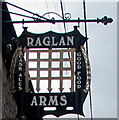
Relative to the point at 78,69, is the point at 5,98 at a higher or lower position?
lower

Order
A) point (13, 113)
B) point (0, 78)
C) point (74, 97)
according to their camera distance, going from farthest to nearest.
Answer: point (13, 113), point (0, 78), point (74, 97)

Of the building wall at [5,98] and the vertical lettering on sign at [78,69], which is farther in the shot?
the building wall at [5,98]

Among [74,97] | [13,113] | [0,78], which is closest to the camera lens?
[74,97]

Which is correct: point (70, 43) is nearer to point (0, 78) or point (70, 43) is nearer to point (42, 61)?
point (42, 61)

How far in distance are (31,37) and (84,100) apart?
169cm

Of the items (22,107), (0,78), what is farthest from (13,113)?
(22,107)

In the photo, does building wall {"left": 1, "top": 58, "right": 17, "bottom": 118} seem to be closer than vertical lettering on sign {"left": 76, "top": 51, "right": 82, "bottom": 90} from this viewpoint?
No

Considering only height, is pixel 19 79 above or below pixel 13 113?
above

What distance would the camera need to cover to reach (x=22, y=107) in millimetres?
9164

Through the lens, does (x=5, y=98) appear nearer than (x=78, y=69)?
No

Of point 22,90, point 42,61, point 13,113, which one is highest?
point 42,61

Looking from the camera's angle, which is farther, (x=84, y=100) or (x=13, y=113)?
(x=13, y=113)

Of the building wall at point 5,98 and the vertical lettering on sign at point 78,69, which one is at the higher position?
the vertical lettering on sign at point 78,69

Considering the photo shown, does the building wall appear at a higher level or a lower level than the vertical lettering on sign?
lower
